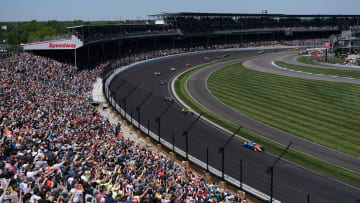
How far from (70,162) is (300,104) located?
3701 centimetres

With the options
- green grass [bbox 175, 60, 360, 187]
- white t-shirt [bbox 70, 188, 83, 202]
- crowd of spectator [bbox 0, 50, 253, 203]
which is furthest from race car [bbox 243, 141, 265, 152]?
white t-shirt [bbox 70, 188, 83, 202]

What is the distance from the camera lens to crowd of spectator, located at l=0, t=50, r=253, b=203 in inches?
519

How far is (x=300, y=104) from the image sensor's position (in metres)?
48.2

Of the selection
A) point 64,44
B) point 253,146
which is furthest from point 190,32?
point 253,146

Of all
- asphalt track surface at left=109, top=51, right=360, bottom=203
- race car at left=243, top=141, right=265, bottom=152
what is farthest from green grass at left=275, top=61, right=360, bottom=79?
race car at left=243, top=141, right=265, bottom=152

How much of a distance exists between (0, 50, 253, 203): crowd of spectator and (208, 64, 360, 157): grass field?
17121 millimetres

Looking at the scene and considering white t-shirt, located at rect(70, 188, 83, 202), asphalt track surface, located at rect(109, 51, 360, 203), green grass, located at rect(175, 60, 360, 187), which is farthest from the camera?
green grass, located at rect(175, 60, 360, 187)

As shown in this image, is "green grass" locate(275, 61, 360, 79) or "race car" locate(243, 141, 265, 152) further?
"green grass" locate(275, 61, 360, 79)

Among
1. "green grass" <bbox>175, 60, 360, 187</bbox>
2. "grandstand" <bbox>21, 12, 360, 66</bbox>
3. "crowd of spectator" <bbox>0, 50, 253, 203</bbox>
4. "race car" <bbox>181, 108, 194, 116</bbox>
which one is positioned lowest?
"green grass" <bbox>175, 60, 360, 187</bbox>

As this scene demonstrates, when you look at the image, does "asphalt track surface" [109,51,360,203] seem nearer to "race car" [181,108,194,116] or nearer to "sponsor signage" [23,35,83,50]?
"race car" [181,108,194,116]

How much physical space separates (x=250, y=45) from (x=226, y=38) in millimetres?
10098

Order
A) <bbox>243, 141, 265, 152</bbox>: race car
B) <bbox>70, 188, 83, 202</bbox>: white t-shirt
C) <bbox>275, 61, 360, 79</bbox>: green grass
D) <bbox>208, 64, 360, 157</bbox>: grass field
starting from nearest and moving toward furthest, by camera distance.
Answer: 1. <bbox>70, 188, 83, 202</bbox>: white t-shirt
2. <bbox>243, 141, 265, 152</bbox>: race car
3. <bbox>208, 64, 360, 157</bbox>: grass field
4. <bbox>275, 61, 360, 79</bbox>: green grass

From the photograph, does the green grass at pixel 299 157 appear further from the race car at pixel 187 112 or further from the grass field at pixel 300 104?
the grass field at pixel 300 104

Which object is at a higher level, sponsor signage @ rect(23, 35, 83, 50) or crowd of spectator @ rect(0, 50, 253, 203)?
sponsor signage @ rect(23, 35, 83, 50)
